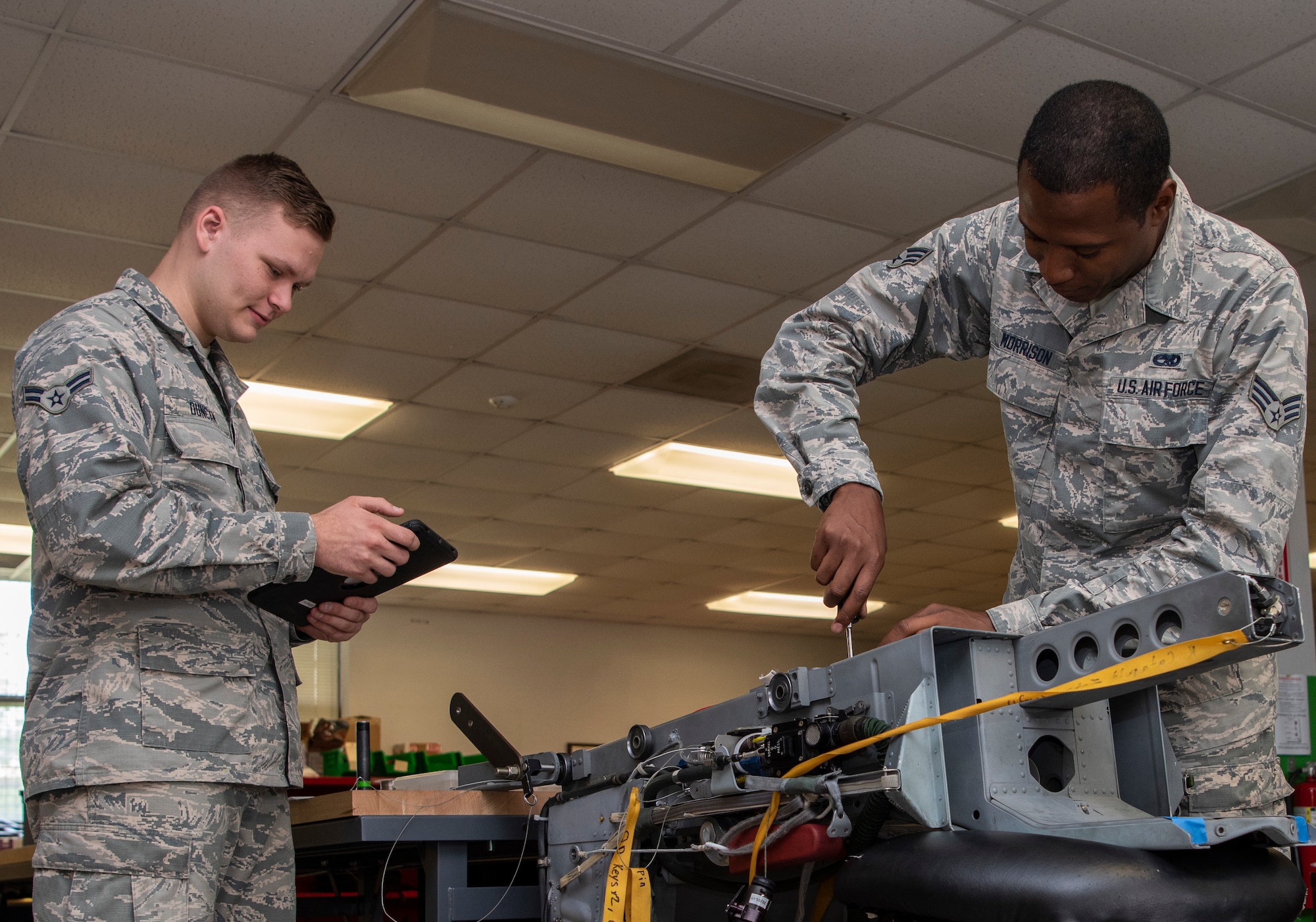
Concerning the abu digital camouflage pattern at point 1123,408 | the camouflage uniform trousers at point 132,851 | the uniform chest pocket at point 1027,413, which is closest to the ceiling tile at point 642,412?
the abu digital camouflage pattern at point 1123,408

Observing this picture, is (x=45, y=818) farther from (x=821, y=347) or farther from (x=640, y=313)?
(x=640, y=313)

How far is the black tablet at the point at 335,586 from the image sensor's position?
5.70ft

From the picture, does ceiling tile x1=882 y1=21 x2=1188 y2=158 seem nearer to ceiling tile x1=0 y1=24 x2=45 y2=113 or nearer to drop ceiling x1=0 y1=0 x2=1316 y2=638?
drop ceiling x1=0 y1=0 x2=1316 y2=638

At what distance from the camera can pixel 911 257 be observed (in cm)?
185

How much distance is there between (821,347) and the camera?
5.90 feet

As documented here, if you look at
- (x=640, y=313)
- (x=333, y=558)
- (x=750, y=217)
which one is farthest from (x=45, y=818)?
(x=640, y=313)

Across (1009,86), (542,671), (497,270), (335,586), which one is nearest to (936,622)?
(335,586)

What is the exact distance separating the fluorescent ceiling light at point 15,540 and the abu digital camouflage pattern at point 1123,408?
828 cm

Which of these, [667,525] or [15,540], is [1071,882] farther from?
[15,540]

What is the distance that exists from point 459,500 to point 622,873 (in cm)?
696

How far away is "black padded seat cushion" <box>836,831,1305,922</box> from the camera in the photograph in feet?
3.19

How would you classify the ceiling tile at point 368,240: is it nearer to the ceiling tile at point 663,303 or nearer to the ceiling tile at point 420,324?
the ceiling tile at point 420,324

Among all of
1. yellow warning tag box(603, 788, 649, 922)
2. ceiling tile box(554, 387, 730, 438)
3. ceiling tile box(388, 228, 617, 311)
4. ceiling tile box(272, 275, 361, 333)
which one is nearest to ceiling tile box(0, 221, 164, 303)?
ceiling tile box(272, 275, 361, 333)

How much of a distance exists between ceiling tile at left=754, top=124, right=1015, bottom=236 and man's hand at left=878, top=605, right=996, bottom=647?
3.05 m
